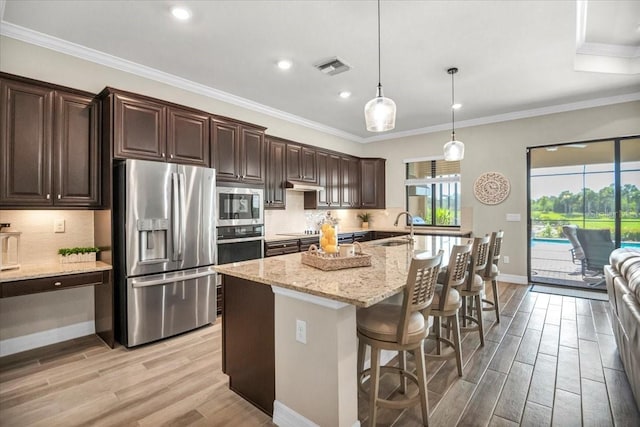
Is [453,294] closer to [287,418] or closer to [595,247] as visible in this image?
[287,418]

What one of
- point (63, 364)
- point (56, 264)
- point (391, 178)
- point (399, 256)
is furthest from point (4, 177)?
point (391, 178)

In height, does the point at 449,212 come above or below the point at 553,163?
below

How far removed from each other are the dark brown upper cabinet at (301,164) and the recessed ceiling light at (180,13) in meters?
2.54

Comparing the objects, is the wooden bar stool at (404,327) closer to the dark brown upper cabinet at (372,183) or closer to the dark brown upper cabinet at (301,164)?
the dark brown upper cabinet at (301,164)

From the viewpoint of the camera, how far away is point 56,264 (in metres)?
2.97

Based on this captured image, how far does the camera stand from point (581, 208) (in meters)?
4.95

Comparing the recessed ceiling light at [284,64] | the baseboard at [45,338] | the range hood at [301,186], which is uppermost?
the recessed ceiling light at [284,64]

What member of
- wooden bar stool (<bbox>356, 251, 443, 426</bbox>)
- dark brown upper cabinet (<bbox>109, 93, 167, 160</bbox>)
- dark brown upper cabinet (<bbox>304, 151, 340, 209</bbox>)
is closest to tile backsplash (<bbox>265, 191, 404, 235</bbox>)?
dark brown upper cabinet (<bbox>304, 151, 340, 209</bbox>)

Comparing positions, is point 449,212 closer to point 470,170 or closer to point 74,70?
point 470,170

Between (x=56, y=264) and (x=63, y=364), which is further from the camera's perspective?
(x=56, y=264)

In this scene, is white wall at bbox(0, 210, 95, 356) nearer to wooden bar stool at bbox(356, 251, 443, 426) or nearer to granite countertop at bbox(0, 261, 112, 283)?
granite countertop at bbox(0, 261, 112, 283)

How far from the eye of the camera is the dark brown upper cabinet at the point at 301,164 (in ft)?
16.6

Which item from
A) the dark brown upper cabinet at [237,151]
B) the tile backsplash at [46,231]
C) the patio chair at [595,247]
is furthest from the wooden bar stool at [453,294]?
the patio chair at [595,247]

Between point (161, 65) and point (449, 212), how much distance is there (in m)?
5.42
